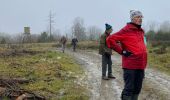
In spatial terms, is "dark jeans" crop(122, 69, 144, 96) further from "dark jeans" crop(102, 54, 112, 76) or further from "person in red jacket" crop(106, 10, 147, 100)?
"dark jeans" crop(102, 54, 112, 76)

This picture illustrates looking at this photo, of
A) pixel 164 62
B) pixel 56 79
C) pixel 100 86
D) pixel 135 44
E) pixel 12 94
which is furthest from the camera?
pixel 164 62

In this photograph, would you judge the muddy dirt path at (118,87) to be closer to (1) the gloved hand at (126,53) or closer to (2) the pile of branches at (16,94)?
(2) the pile of branches at (16,94)

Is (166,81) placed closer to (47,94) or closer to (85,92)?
(85,92)

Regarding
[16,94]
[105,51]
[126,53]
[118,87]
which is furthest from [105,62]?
[126,53]

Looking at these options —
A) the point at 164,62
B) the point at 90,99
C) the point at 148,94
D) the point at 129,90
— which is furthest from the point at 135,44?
the point at 164,62

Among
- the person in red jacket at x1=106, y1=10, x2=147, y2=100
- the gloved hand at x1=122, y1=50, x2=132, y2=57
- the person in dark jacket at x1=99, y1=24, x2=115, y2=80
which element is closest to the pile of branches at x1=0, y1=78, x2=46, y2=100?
the person in red jacket at x1=106, y1=10, x2=147, y2=100

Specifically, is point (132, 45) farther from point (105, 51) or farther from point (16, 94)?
point (105, 51)

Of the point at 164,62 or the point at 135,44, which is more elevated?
the point at 135,44

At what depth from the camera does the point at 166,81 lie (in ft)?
50.1

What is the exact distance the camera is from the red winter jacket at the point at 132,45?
8391mm

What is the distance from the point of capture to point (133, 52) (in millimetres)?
8406

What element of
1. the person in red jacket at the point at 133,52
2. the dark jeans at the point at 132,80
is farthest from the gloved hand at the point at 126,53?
the dark jeans at the point at 132,80

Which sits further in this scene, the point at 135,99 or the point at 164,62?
the point at 164,62

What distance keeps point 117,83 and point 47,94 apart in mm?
3430
